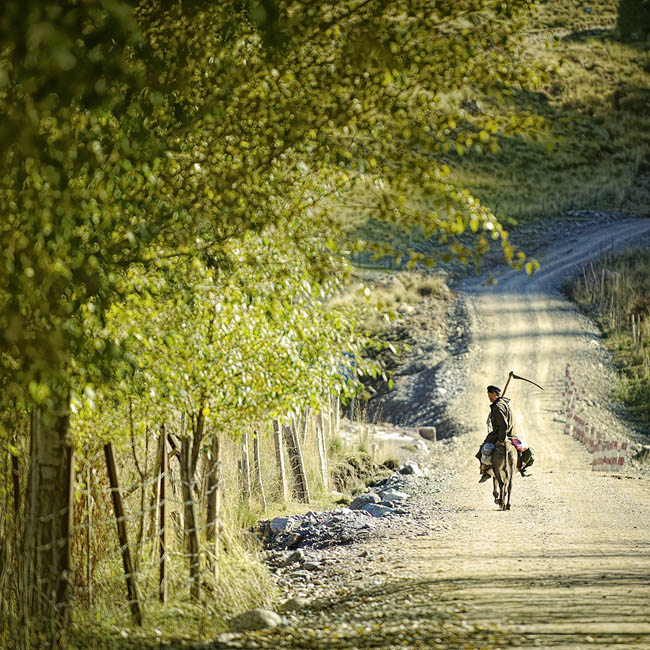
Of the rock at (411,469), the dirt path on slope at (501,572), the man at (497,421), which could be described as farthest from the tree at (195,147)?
the rock at (411,469)

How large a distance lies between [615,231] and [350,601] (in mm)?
42675

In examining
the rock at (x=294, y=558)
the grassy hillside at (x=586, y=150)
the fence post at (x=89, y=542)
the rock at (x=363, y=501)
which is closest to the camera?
the fence post at (x=89, y=542)

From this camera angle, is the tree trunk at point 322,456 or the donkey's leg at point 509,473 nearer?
the donkey's leg at point 509,473

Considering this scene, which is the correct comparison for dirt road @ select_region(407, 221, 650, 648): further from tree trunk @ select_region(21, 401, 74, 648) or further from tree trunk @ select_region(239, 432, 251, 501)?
tree trunk @ select_region(21, 401, 74, 648)

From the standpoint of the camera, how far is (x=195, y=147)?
695cm

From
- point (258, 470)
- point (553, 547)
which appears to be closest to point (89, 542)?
point (553, 547)

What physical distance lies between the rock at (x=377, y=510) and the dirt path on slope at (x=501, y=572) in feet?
2.11

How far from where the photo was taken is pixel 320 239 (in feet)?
→ 24.3

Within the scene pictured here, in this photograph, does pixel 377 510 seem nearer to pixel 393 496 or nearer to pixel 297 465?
pixel 393 496

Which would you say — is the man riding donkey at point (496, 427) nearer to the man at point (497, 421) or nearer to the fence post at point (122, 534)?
the man at point (497, 421)

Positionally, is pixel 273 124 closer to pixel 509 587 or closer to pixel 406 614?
pixel 406 614

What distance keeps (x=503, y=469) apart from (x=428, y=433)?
36.1ft

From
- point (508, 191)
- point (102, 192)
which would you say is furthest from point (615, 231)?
point (102, 192)

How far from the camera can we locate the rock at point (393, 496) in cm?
1541
